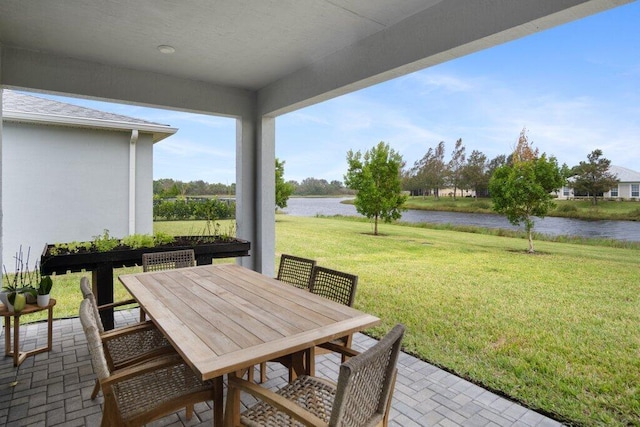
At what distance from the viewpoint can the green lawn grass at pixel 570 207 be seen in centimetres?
328

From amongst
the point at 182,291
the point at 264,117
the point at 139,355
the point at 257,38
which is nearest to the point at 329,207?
the point at 264,117

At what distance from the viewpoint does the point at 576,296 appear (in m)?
3.81

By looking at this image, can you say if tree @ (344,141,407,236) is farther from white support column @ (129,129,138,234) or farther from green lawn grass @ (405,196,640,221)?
white support column @ (129,129,138,234)

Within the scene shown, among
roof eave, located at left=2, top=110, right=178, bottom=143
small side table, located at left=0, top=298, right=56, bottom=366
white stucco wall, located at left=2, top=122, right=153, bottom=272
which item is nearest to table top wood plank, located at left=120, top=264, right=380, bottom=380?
small side table, located at left=0, top=298, right=56, bottom=366

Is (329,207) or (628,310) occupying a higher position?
(329,207)

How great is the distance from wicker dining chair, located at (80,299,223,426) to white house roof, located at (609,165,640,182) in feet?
12.9

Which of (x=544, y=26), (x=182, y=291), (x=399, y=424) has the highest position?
(x=544, y=26)

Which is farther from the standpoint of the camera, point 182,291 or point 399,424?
point 182,291

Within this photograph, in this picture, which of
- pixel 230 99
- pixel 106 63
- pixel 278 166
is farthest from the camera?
pixel 278 166

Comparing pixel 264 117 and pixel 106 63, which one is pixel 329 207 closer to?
pixel 264 117

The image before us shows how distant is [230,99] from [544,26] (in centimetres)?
361

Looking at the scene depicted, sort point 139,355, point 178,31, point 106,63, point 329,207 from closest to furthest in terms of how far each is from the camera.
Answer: point 139,355
point 178,31
point 106,63
point 329,207

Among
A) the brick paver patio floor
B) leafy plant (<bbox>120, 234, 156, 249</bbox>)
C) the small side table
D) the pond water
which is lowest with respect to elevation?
the brick paver patio floor

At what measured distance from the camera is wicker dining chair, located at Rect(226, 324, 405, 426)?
1136 mm
